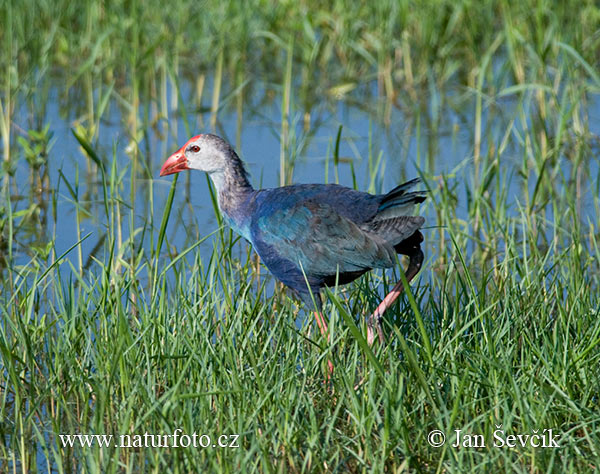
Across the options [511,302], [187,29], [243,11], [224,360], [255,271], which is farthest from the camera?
[187,29]

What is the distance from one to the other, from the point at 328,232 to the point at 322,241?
0.04 meters

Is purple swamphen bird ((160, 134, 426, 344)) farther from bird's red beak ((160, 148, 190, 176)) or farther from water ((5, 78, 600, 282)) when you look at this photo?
water ((5, 78, 600, 282))

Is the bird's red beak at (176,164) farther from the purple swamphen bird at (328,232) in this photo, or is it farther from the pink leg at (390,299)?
the pink leg at (390,299)

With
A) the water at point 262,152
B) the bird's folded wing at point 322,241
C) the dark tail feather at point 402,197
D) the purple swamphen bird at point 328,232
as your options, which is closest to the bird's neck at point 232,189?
the purple swamphen bird at point 328,232

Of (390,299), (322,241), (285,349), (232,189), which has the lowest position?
(285,349)

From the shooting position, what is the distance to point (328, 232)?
11.4ft

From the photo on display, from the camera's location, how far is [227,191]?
386 cm

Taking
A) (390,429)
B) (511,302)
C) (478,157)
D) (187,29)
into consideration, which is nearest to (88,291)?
(390,429)

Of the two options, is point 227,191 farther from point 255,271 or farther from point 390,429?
point 390,429

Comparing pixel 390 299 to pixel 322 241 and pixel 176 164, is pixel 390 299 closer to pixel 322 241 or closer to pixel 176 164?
pixel 322 241

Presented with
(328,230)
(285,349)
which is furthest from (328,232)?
(285,349)

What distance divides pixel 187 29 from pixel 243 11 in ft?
2.70

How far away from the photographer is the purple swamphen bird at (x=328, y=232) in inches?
135

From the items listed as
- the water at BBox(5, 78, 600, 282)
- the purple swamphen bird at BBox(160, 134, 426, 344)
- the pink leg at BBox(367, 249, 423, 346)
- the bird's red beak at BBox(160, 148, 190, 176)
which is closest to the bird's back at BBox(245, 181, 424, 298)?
the purple swamphen bird at BBox(160, 134, 426, 344)
